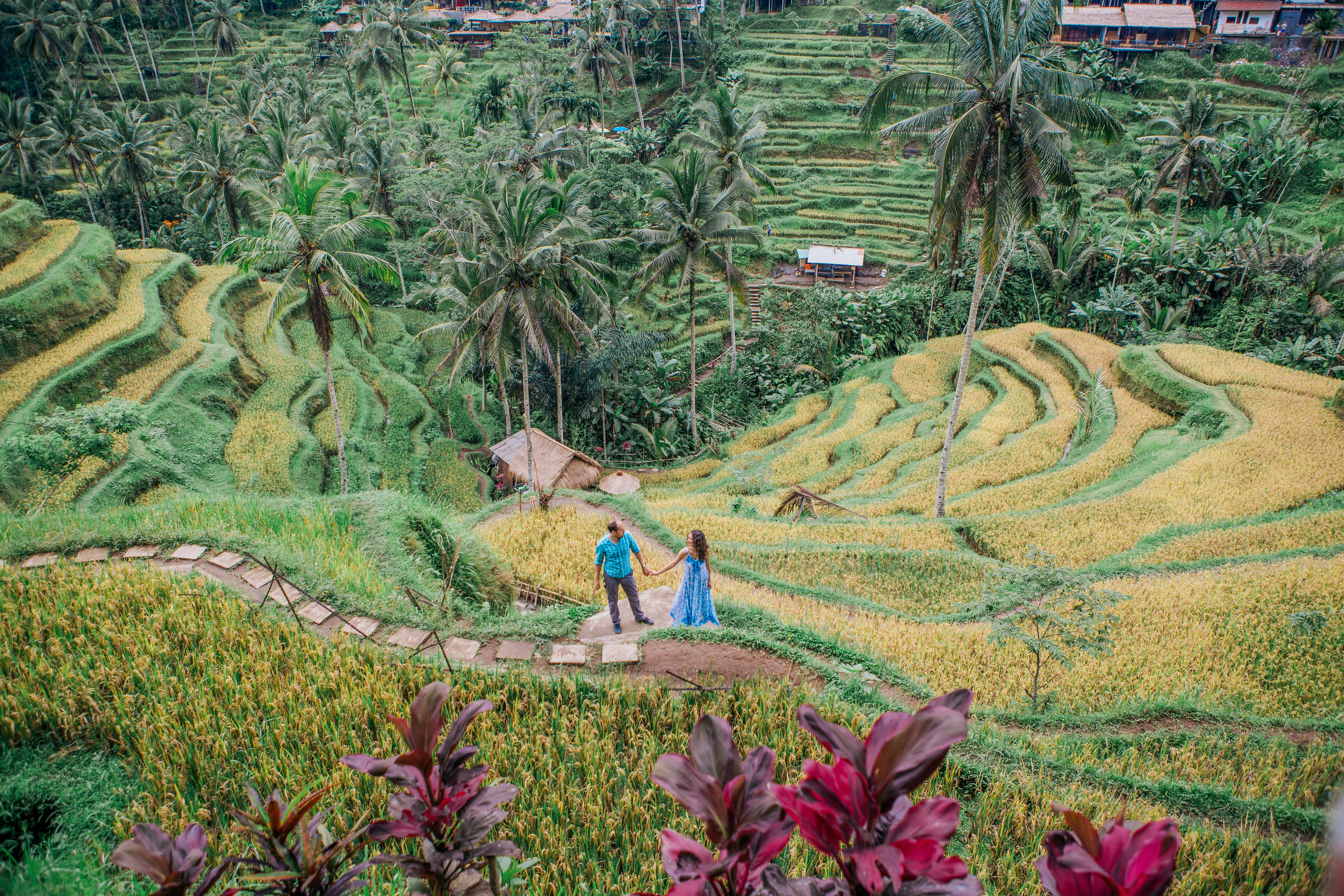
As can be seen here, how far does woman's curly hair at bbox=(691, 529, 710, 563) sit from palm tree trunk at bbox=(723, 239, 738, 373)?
630 inches

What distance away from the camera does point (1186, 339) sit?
79.0 feet

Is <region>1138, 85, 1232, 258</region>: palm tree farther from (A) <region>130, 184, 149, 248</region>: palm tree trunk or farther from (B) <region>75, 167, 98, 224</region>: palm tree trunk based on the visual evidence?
(B) <region>75, 167, 98, 224</region>: palm tree trunk

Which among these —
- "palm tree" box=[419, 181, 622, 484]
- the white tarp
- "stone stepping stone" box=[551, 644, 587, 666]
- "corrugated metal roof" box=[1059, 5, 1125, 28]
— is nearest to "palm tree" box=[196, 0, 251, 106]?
the white tarp

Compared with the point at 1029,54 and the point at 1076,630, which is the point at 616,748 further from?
the point at 1029,54

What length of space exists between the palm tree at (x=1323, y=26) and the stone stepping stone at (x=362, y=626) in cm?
5943

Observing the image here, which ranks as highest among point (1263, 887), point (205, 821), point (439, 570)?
point (205, 821)

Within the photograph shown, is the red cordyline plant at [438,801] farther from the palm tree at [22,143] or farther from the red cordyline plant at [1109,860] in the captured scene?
the palm tree at [22,143]

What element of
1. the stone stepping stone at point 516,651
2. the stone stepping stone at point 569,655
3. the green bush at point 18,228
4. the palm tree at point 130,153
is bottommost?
the stone stepping stone at point 516,651

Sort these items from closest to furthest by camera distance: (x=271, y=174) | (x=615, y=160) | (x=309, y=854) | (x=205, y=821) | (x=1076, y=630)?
(x=309, y=854), (x=205, y=821), (x=1076, y=630), (x=271, y=174), (x=615, y=160)

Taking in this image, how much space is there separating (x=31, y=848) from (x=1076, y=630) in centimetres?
999

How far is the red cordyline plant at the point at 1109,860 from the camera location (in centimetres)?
119

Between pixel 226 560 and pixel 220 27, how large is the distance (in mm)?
58615

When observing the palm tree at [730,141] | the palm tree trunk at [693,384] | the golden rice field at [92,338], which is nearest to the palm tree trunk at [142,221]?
the golden rice field at [92,338]

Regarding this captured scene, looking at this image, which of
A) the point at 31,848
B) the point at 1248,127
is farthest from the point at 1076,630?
the point at 1248,127
